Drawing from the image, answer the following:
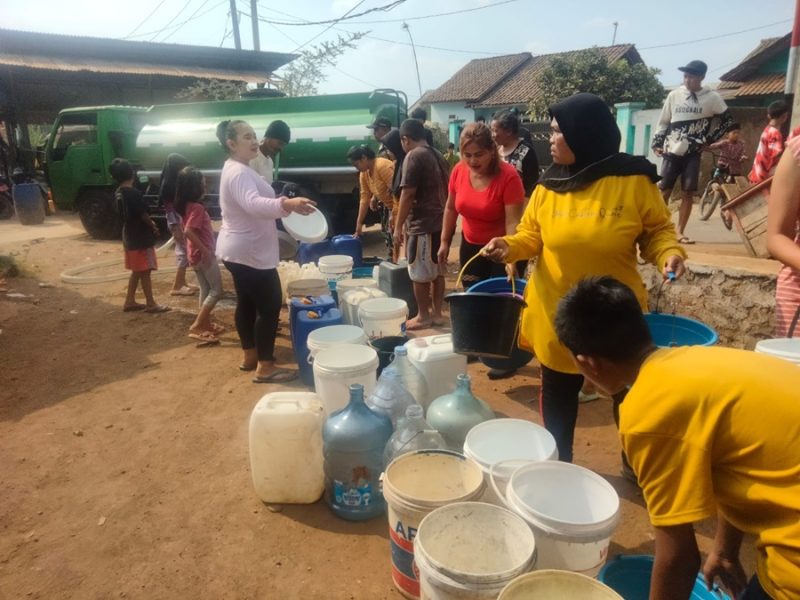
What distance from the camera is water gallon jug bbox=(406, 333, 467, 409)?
3496 mm

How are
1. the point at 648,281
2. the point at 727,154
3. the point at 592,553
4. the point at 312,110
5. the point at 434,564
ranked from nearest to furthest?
the point at 434,564 → the point at 592,553 → the point at 648,281 → the point at 312,110 → the point at 727,154

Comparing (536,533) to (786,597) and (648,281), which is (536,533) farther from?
(648,281)

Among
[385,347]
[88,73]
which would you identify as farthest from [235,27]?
[385,347]

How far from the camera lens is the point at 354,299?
15.3 ft

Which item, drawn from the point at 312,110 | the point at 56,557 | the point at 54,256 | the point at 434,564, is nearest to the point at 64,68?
the point at 54,256

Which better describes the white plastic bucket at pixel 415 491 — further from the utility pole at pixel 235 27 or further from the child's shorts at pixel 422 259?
the utility pole at pixel 235 27

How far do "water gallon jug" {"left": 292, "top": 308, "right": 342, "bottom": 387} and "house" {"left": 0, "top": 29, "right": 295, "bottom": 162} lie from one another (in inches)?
548

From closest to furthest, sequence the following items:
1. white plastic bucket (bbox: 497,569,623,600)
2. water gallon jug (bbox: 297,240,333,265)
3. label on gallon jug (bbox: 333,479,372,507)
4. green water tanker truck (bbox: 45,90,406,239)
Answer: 1. white plastic bucket (bbox: 497,569,623,600)
2. label on gallon jug (bbox: 333,479,372,507)
3. water gallon jug (bbox: 297,240,333,265)
4. green water tanker truck (bbox: 45,90,406,239)

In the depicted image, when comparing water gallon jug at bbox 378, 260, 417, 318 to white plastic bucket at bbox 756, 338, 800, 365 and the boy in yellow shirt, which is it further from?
the boy in yellow shirt

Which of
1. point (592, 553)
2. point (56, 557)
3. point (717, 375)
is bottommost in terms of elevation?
point (56, 557)

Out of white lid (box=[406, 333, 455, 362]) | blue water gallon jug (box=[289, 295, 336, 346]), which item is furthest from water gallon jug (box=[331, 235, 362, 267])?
white lid (box=[406, 333, 455, 362])

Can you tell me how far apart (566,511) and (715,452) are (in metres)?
1.01

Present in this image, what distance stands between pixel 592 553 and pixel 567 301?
3.10 ft

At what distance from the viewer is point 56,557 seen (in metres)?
2.53
